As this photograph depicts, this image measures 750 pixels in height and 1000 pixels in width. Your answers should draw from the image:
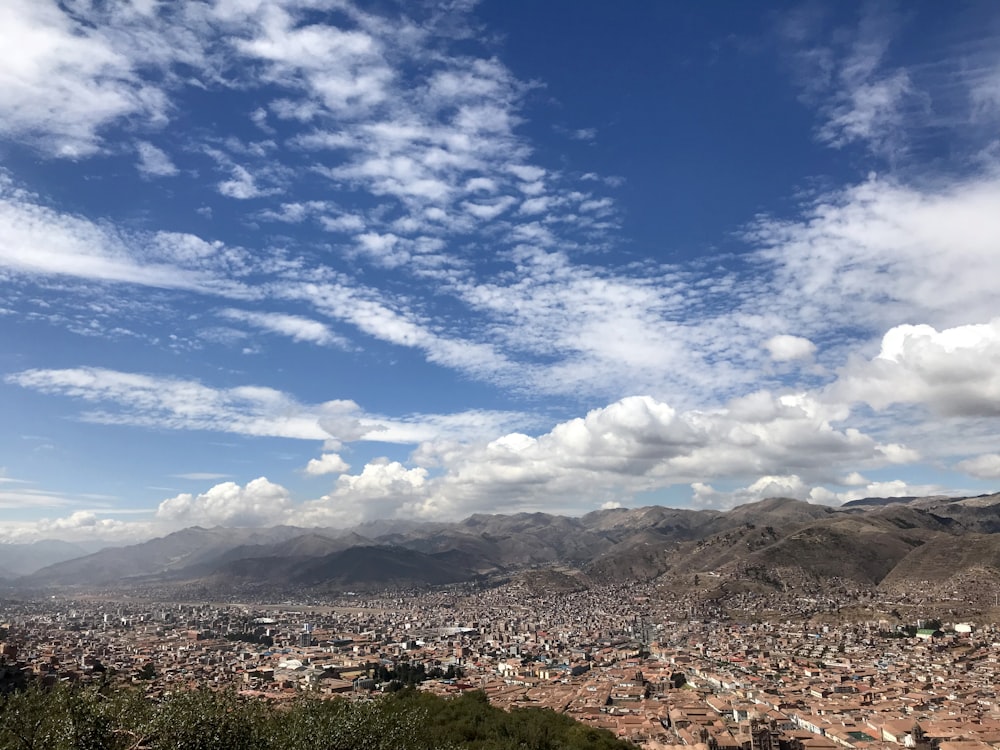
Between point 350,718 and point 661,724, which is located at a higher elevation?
point 350,718

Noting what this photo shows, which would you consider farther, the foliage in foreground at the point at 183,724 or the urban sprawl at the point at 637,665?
the urban sprawl at the point at 637,665

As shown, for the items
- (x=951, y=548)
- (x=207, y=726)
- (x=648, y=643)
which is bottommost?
(x=648, y=643)

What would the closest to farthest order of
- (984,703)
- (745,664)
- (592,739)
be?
(592,739) → (984,703) → (745,664)

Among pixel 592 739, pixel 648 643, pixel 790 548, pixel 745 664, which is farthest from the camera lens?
pixel 790 548

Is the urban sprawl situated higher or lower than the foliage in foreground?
lower

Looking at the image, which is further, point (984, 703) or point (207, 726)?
point (984, 703)

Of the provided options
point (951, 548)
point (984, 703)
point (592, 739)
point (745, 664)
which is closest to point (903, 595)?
point (951, 548)

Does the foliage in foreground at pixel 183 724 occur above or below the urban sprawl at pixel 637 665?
above

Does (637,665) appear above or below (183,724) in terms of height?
below

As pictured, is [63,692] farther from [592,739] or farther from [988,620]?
[988,620]

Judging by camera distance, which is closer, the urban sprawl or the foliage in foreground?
the foliage in foreground
